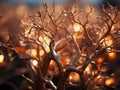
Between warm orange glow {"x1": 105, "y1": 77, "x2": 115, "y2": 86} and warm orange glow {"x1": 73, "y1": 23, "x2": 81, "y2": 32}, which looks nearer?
warm orange glow {"x1": 73, "y1": 23, "x2": 81, "y2": 32}

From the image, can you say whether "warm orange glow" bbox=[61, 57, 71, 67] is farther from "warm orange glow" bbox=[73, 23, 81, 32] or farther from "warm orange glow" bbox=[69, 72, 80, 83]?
"warm orange glow" bbox=[73, 23, 81, 32]

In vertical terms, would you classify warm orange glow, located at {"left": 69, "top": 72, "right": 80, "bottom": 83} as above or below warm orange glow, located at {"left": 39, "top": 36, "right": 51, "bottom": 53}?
below

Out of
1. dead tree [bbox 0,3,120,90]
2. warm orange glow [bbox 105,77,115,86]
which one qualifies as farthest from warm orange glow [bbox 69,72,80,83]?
warm orange glow [bbox 105,77,115,86]

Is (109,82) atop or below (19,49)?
below

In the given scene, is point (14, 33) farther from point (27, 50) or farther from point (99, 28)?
point (99, 28)

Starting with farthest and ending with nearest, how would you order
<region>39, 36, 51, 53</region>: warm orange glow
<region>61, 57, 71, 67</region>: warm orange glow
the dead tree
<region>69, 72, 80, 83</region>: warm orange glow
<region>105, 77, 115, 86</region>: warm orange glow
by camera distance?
<region>105, 77, 115, 86</region>: warm orange glow
<region>69, 72, 80, 83</region>: warm orange glow
<region>61, 57, 71, 67</region>: warm orange glow
<region>39, 36, 51, 53</region>: warm orange glow
the dead tree

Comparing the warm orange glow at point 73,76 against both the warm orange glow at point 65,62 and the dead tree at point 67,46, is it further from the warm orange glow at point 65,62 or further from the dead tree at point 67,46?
the warm orange glow at point 65,62

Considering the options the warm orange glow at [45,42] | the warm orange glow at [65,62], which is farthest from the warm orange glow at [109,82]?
the warm orange glow at [45,42]

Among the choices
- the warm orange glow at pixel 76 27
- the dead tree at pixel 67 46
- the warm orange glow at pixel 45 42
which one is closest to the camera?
the dead tree at pixel 67 46

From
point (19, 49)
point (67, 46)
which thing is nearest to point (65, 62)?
point (67, 46)

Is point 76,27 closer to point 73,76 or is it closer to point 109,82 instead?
point 73,76

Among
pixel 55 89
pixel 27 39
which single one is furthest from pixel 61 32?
pixel 55 89
